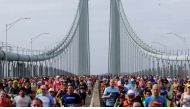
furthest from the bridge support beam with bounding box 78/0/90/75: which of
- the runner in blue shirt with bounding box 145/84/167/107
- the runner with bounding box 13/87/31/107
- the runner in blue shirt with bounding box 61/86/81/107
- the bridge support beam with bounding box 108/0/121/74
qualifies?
the runner in blue shirt with bounding box 145/84/167/107

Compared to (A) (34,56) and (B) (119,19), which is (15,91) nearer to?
(A) (34,56)

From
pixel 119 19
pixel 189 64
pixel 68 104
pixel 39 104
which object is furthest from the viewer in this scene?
pixel 119 19

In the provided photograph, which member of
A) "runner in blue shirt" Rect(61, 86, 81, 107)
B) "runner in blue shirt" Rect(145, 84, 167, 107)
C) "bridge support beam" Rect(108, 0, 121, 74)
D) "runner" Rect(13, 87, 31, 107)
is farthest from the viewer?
"bridge support beam" Rect(108, 0, 121, 74)

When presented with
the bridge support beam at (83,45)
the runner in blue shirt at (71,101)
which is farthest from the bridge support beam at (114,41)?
the runner in blue shirt at (71,101)

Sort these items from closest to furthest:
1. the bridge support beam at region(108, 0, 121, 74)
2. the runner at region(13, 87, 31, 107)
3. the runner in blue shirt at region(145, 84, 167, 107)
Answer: the runner in blue shirt at region(145, 84, 167, 107) → the runner at region(13, 87, 31, 107) → the bridge support beam at region(108, 0, 121, 74)

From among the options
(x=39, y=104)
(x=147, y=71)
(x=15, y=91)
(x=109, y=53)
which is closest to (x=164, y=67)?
(x=147, y=71)

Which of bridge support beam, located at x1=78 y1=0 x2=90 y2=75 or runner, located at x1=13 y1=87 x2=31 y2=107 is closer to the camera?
runner, located at x1=13 y1=87 x2=31 y2=107

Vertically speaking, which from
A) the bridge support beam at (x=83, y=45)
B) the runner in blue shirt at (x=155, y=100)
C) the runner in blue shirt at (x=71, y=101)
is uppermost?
the bridge support beam at (x=83, y=45)

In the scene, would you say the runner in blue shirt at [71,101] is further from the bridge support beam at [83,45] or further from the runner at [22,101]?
the bridge support beam at [83,45]

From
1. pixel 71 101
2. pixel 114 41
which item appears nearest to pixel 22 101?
pixel 71 101

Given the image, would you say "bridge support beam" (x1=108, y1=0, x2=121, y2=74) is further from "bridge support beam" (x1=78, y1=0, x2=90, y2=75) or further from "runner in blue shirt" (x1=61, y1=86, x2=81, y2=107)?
"runner in blue shirt" (x1=61, y1=86, x2=81, y2=107)

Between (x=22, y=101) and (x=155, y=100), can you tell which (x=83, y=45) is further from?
(x=155, y=100)
